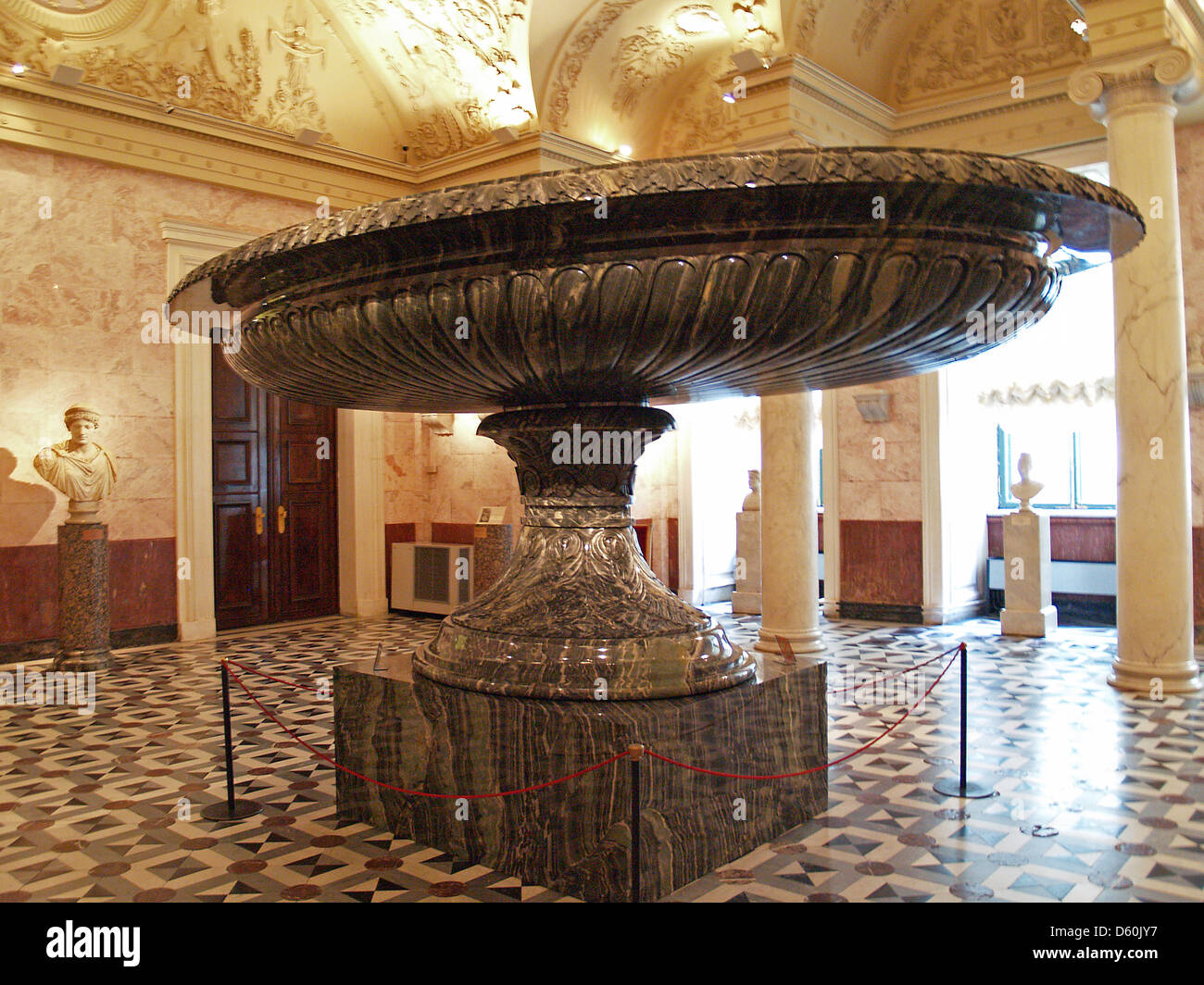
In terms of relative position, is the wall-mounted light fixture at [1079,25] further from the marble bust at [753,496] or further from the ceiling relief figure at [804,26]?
the marble bust at [753,496]

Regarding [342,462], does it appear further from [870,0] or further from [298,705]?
[870,0]

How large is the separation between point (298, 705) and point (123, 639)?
3372 mm

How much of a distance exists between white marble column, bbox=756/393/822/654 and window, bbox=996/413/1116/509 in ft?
13.5

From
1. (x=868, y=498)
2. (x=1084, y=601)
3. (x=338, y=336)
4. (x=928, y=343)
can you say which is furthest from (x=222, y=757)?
(x=1084, y=601)

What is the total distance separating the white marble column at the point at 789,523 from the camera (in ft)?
25.7

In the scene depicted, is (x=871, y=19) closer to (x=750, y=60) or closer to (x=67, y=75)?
(x=750, y=60)

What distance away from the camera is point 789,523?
786cm

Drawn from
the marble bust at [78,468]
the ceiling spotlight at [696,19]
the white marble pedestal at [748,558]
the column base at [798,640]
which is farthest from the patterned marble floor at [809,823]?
the ceiling spotlight at [696,19]

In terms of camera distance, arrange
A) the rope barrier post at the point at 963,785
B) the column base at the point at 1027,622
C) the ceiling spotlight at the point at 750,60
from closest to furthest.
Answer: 1. the rope barrier post at the point at 963,785
2. the ceiling spotlight at the point at 750,60
3. the column base at the point at 1027,622

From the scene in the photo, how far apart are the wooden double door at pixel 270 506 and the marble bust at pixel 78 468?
2010 mm

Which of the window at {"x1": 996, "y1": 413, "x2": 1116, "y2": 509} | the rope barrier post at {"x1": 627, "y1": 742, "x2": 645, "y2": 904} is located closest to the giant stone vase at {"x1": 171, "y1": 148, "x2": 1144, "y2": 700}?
the rope barrier post at {"x1": 627, "y1": 742, "x2": 645, "y2": 904}

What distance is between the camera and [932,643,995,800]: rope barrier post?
4.50 metres

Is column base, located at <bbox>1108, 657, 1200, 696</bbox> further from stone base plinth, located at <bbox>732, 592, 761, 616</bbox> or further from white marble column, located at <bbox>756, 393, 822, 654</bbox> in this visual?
stone base plinth, located at <bbox>732, 592, 761, 616</bbox>

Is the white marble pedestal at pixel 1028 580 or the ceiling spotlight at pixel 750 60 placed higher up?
the ceiling spotlight at pixel 750 60
